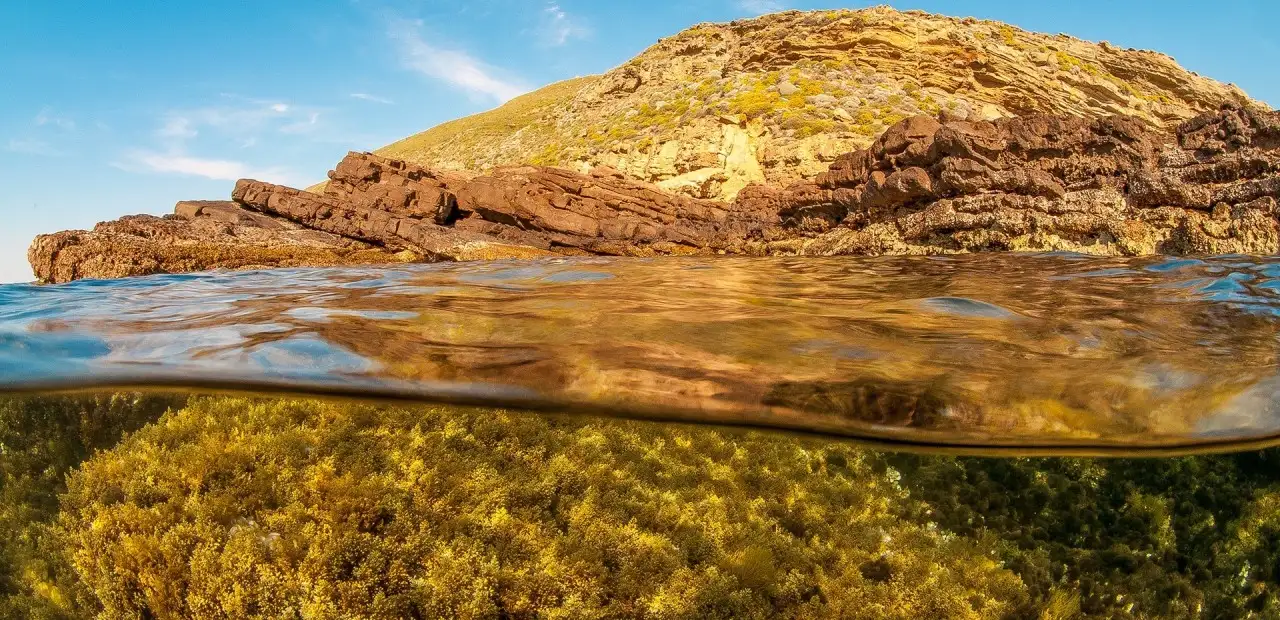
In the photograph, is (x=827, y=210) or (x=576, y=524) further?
(x=827, y=210)

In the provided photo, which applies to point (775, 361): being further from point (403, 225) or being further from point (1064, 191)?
point (403, 225)

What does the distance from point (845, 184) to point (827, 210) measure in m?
1.26

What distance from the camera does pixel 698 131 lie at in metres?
28.6

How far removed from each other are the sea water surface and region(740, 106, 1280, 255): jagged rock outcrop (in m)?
7.64

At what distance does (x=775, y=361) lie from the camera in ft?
10.3

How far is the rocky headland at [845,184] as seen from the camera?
1241cm

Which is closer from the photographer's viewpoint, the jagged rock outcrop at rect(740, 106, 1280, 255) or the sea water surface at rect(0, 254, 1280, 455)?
the sea water surface at rect(0, 254, 1280, 455)

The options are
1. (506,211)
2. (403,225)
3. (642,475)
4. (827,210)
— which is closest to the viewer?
(642,475)

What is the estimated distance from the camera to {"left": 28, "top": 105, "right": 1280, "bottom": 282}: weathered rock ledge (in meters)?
12.0

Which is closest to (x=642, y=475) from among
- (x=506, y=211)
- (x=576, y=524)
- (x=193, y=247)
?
(x=576, y=524)

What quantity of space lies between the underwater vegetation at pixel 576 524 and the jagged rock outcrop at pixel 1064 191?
1098 cm

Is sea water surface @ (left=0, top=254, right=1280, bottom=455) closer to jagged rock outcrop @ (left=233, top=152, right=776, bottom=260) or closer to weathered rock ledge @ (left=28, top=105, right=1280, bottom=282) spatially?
weathered rock ledge @ (left=28, top=105, right=1280, bottom=282)

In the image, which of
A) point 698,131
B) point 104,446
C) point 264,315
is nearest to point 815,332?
point 104,446

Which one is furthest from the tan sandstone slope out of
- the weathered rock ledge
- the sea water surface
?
the sea water surface
